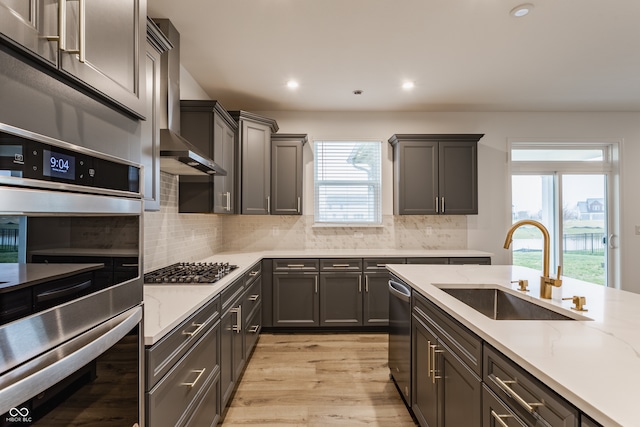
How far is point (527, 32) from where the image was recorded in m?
2.49

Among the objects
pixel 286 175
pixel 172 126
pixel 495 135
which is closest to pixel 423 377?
pixel 172 126

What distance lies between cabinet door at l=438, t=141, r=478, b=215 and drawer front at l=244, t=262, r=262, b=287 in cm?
235

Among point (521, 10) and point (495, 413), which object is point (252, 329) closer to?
point (495, 413)

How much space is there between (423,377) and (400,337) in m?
0.44

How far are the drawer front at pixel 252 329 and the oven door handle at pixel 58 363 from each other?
1.93 metres

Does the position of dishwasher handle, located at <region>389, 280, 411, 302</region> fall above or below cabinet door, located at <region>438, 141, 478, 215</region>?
below

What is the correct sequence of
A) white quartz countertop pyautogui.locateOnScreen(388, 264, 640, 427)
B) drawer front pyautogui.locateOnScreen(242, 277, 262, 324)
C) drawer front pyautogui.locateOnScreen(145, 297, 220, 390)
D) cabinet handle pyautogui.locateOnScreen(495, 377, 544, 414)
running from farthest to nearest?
drawer front pyautogui.locateOnScreen(242, 277, 262, 324), drawer front pyautogui.locateOnScreen(145, 297, 220, 390), cabinet handle pyautogui.locateOnScreen(495, 377, 544, 414), white quartz countertop pyautogui.locateOnScreen(388, 264, 640, 427)

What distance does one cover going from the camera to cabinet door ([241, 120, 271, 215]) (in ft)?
11.9

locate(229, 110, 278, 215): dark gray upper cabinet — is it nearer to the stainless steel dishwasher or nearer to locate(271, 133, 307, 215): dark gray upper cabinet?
locate(271, 133, 307, 215): dark gray upper cabinet

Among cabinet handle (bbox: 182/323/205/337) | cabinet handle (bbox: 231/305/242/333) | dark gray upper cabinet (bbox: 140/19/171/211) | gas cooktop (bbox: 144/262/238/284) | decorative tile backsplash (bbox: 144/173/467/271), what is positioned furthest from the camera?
decorative tile backsplash (bbox: 144/173/467/271)

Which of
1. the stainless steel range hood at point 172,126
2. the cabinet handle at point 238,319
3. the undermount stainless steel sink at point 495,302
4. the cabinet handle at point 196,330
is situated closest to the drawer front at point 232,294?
the cabinet handle at point 238,319

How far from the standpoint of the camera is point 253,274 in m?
3.11

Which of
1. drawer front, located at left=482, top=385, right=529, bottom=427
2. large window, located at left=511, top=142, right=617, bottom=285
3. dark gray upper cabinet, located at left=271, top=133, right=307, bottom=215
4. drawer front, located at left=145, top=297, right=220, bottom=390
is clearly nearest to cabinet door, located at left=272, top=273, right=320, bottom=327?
dark gray upper cabinet, located at left=271, top=133, right=307, bottom=215

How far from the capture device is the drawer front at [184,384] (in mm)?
1202
